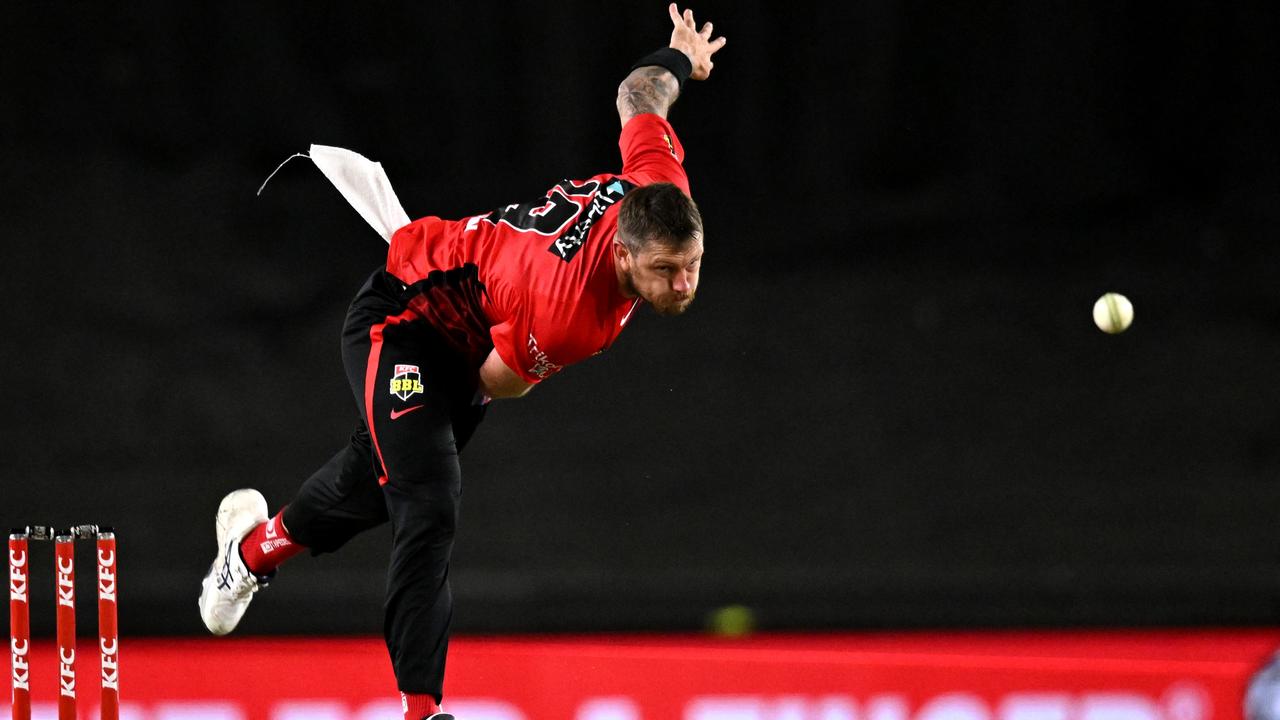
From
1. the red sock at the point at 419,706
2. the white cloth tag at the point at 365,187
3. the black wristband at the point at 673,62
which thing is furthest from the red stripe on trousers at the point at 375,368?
the black wristband at the point at 673,62

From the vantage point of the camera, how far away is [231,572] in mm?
3295

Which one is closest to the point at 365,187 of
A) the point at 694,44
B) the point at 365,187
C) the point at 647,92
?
the point at 365,187

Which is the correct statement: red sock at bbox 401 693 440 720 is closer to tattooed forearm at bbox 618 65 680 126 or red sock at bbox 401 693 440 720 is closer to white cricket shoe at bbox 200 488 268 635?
white cricket shoe at bbox 200 488 268 635

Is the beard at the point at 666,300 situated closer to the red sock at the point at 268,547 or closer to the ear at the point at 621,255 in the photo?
the ear at the point at 621,255

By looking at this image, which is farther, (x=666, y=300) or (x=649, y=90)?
(x=649, y=90)

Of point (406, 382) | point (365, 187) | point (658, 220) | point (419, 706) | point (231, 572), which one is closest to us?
point (658, 220)

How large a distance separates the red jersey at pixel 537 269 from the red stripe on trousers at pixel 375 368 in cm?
5

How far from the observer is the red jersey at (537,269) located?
2586mm

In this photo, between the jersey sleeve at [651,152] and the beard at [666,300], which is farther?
the jersey sleeve at [651,152]

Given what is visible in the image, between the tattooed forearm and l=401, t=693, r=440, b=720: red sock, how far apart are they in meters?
1.19

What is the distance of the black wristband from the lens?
9.95 ft

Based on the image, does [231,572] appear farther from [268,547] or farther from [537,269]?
[537,269]

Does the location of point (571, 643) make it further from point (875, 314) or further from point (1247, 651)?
point (1247, 651)

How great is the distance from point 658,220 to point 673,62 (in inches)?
26.7
